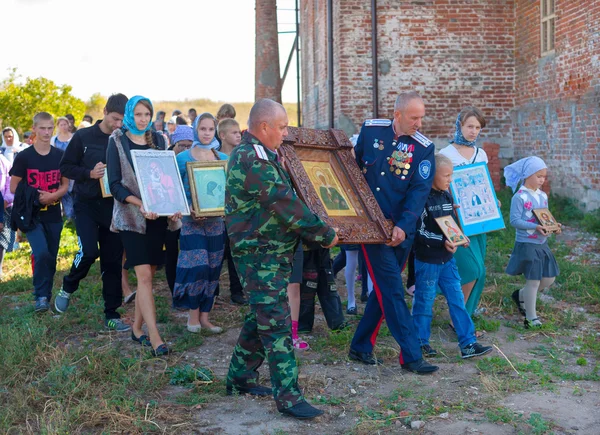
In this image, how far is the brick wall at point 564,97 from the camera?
40.1ft

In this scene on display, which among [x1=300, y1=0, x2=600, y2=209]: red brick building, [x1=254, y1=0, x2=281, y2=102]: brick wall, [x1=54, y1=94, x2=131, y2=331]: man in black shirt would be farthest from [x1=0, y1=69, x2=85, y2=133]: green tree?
[x1=54, y1=94, x2=131, y2=331]: man in black shirt

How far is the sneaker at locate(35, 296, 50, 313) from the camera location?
7.89 metres

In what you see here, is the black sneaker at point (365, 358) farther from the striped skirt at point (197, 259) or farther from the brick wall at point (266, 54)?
the brick wall at point (266, 54)

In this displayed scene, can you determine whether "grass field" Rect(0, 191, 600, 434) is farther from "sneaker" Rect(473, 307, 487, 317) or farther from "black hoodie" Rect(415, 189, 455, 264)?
"black hoodie" Rect(415, 189, 455, 264)

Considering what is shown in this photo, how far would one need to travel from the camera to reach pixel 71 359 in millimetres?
5816

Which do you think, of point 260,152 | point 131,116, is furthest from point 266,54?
point 260,152

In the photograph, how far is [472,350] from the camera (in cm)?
613

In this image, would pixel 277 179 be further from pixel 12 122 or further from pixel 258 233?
pixel 12 122

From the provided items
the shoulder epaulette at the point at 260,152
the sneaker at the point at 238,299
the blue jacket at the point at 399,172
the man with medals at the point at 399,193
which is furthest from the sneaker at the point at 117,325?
the shoulder epaulette at the point at 260,152

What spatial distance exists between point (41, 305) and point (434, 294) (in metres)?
4.36

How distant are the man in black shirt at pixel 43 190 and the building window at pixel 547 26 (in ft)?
32.3

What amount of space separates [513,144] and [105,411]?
12743 mm

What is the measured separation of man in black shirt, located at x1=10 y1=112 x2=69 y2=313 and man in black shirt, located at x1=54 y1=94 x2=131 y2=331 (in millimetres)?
649

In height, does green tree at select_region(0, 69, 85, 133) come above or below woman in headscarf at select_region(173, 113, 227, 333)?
above
